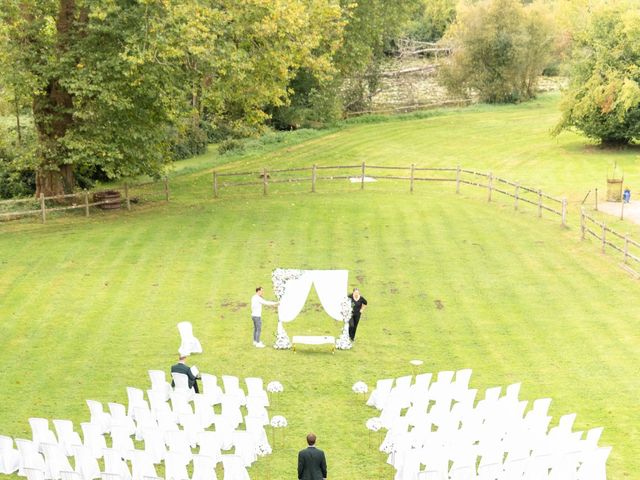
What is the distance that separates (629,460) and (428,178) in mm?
27771

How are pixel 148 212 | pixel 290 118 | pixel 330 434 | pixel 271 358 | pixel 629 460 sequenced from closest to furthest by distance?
pixel 629 460 → pixel 330 434 → pixel 271 358 → pixel 148 212 → pixel 290 118

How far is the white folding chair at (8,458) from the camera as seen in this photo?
16719 mm

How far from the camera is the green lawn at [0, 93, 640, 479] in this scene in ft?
67.9

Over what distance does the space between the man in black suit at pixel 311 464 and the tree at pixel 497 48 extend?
5373 centimetres

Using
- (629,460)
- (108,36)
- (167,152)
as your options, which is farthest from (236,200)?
(629,460)

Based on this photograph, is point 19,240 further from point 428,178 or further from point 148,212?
point 428,178

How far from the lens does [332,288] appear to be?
24016mm

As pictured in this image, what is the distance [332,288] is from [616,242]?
14258mm

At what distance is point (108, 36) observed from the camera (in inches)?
1406

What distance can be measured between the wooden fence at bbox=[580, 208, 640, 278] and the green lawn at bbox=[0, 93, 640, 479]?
506 millimetres

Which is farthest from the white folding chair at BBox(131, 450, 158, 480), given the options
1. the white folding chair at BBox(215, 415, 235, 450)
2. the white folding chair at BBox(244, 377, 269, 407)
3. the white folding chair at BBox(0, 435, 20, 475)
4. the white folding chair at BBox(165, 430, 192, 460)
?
the white folding chair at BBox(244, 377, 269, 407)

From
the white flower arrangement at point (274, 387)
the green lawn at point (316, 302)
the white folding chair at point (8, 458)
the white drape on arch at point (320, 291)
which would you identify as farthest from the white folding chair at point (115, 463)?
the white drape on arch at point (320, 291)

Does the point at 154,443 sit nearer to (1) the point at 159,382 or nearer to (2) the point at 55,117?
(1) the point at 159,382

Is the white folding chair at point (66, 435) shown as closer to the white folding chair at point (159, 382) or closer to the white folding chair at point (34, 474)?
the white folding chair at point (34, 474)
